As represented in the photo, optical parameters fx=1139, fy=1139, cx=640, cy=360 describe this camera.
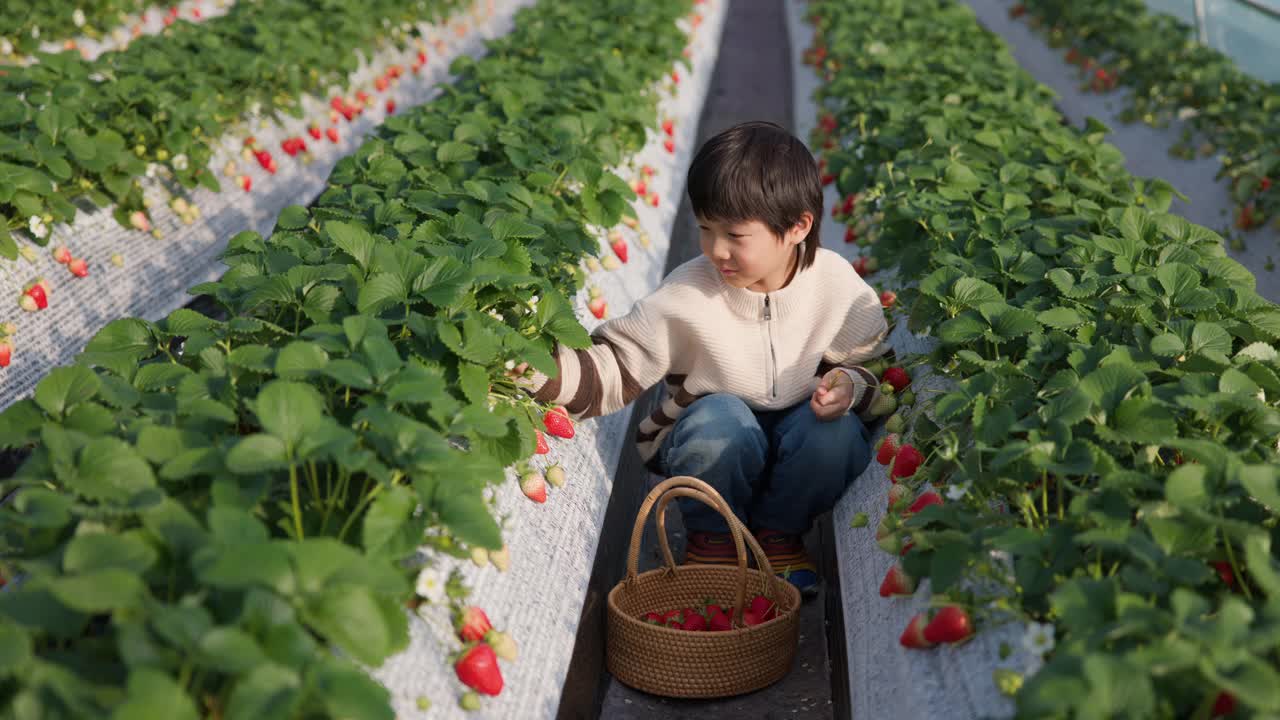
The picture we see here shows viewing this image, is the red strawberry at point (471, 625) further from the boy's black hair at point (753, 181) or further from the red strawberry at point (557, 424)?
the boy's black hair at point (753, 181)

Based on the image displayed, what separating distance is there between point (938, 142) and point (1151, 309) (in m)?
1.41

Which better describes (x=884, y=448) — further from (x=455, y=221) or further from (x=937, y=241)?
(x=455, y=221)

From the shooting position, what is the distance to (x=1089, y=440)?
210 cm

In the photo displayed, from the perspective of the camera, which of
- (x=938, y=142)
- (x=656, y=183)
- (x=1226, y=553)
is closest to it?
(x=1226, y=553)

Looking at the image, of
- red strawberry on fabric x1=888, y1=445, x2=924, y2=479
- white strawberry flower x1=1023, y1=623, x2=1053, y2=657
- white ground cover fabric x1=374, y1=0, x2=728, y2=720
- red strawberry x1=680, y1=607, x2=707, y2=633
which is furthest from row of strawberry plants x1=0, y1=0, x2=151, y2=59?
white strawberry flower x1=1023, y1=623, x2=1053, y2=657

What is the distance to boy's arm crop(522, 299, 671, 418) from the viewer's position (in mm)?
2746

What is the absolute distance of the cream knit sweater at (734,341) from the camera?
110 inches

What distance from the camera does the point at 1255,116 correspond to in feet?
16.7

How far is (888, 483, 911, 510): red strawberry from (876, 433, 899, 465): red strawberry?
0.64 feet

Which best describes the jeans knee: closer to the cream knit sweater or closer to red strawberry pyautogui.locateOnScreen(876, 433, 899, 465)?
the cream knit sweater

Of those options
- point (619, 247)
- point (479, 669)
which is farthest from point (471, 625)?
point (619, 247)

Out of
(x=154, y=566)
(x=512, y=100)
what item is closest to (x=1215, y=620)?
(x=154, y=566)

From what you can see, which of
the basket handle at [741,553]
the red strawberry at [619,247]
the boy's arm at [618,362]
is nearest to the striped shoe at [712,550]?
the basket handle at [741,553]

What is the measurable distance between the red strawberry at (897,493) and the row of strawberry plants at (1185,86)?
9.28 ft
